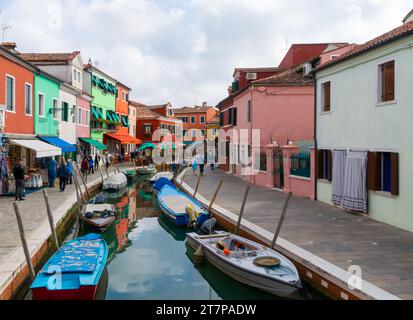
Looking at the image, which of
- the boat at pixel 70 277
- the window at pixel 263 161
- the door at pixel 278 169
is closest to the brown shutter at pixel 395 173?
the boat at pixel 70 277

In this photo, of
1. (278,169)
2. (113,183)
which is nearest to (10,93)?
(113,183)

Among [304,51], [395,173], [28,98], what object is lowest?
[395,173]

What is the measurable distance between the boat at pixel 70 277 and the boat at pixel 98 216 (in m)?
4.76

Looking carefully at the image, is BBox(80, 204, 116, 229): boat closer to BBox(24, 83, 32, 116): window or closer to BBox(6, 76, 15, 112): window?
BBox(6, 76, 15, 112): window

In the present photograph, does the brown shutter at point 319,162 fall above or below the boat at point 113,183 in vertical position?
above

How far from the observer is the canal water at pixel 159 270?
965 centimetres

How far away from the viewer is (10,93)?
19.1m

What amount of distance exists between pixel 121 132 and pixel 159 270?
3733 cm

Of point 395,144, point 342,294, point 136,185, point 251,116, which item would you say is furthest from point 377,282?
point 136,185

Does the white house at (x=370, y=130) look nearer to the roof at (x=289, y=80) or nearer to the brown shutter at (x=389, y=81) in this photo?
the brown shutter at (x=389, y=81)

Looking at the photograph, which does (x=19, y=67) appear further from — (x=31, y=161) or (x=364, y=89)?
(x=364, y=89)

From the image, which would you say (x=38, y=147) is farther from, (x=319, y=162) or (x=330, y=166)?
(x=330, y=166)

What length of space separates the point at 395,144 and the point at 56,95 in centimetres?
2020

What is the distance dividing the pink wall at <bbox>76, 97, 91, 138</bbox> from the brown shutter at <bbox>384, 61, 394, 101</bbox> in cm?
2413
